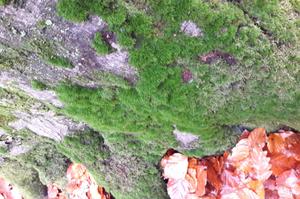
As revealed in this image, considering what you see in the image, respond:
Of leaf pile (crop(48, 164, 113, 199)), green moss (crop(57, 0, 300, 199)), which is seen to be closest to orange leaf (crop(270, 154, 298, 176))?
green moss (crop(57, 0, 300, 199))

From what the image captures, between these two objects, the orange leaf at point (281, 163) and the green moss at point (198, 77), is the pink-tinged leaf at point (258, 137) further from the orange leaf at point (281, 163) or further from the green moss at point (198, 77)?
the orange leaf at point (281, 163)

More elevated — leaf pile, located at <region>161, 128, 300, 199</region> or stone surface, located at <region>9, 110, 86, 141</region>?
leaf pile, located at <region>161, 128, 300, 199</region>

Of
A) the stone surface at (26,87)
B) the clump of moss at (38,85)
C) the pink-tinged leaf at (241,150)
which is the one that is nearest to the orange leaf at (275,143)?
the pink-tinged leaf at (241,150)

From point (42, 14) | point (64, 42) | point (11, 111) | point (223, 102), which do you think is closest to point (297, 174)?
point (223, 102)

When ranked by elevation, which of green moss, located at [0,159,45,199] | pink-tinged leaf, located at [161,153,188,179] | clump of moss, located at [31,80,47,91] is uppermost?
clump of moss, located at [31,80,47,91]

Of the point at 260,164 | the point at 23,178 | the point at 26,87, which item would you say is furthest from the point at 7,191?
the point at 260,164

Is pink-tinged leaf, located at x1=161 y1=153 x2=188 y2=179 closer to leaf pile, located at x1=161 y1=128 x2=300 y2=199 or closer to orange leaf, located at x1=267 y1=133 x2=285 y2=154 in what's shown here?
leaf pile, located at x1=161 y1=128 x2=300 y2=199

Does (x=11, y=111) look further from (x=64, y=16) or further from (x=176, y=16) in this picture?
(x=176, y=16)
